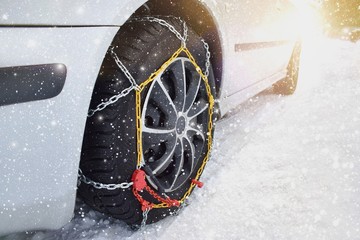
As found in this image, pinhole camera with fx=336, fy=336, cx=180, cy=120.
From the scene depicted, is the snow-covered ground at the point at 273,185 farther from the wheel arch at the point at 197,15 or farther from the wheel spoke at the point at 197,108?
the wheel arch at the point at 197,15

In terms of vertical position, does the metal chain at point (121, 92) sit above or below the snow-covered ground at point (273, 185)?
above

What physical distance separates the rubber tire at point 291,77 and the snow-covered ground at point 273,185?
0.57 m

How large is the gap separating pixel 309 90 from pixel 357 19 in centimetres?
818

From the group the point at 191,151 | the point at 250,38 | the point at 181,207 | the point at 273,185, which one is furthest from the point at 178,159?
the point at 250,38

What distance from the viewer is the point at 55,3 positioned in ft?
3.14

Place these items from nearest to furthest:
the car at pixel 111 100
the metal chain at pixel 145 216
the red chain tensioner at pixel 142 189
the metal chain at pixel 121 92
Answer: the car at pixel 111 100
the metal chain at pixel 121 92
the red chain tensioner at pixel 142 189
the metal chain at pixel 145 216

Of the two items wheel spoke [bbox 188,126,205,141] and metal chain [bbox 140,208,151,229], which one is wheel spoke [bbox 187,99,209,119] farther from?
metal chain [bbox 140,208,151,229]

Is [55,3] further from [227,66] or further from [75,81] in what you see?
[227,66]

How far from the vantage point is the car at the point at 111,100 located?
954 mm

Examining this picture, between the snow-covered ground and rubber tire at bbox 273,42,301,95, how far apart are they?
570 millimetres

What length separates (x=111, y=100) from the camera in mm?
1272

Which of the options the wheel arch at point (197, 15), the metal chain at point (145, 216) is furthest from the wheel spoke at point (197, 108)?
the metal chain at point (145, 216)

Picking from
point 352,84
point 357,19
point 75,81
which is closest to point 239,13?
point 75,81

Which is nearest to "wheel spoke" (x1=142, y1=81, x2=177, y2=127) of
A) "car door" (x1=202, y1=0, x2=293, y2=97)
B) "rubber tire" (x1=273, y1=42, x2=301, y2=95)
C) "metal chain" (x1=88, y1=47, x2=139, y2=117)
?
"metal chain" (x1=88, y1=47, x2=139, y2=117)
